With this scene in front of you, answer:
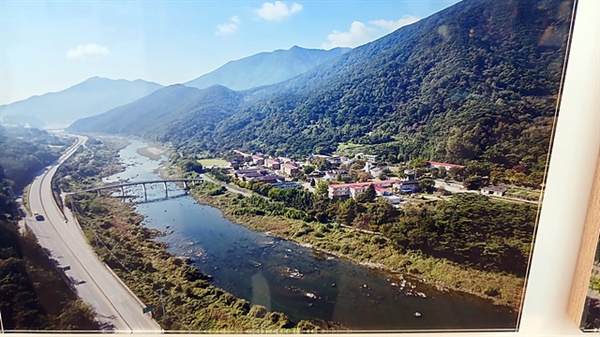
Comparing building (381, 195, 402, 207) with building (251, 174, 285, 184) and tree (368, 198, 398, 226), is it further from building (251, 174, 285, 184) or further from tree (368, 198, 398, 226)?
building (251, 174, 285, 184)

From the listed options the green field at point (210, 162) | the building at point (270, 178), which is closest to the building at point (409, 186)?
the building at point (270, 178)

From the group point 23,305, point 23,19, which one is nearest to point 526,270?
point 23,305

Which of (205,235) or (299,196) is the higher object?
(299,196)

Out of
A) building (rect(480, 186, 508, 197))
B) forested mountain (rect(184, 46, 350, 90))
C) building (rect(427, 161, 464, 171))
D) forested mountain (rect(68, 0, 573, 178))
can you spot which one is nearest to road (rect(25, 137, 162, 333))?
forested mountain (rect(68, 0, 573, 178))

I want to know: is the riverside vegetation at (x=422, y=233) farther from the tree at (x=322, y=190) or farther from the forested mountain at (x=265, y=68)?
the forested mountain at (x=265, y=68)

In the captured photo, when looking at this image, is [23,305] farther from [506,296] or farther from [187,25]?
[506,296]

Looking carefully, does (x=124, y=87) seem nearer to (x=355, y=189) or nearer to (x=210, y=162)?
(x=210, y=162)

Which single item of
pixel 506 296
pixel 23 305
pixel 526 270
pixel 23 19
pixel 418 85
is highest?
pixel 23 19
